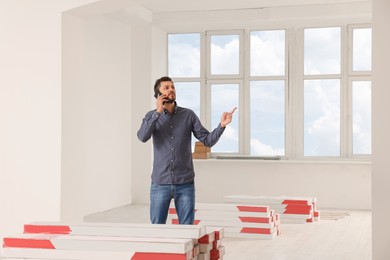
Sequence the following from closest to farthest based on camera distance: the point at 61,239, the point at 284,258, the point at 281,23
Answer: the point at 61,239 < the point at 284,258 < the point at 281,23

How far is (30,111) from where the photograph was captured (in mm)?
6301

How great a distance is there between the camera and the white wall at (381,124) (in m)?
5.32

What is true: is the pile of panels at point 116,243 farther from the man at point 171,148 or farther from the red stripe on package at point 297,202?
the red stripe on package at point 297,202

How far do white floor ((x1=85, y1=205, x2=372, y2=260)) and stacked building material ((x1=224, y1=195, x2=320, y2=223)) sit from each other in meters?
0.14

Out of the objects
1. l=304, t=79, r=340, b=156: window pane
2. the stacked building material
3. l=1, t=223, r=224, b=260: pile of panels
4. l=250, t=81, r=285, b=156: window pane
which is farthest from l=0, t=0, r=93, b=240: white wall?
l=304, t=79, r=340, b=156: window pane

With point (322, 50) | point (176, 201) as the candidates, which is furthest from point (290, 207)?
point (176, 201)

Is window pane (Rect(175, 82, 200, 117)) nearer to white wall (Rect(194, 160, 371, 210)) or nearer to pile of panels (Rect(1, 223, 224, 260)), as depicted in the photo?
white wall (Rect(194, 160, 371, 210))

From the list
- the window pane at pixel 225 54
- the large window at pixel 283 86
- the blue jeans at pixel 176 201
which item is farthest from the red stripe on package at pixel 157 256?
the window pane at pixel 225 54

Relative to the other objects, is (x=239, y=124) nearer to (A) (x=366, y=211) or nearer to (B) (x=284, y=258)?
(A) (x=366, y=211)

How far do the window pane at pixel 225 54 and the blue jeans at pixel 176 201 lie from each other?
7.86 metres

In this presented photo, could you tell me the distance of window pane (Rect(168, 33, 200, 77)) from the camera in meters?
12.7

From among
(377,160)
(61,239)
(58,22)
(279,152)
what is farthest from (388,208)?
(279,152)

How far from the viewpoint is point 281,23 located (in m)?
11.8

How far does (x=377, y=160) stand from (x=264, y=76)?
7.02 metres
